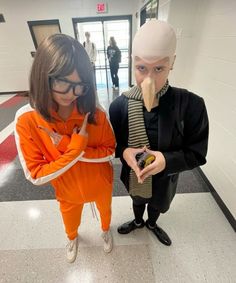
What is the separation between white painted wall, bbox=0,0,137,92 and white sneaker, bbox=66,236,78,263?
431cm

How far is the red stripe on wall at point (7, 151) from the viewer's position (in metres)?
2.18

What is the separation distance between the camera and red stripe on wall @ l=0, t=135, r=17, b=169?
7.16 ft

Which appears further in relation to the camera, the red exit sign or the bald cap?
the red exit sign

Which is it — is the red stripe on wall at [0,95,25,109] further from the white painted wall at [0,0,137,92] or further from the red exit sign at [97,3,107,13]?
the red exit sign at [97,3,107,13]

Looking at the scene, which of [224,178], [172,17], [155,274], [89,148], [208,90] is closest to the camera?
[89,148]

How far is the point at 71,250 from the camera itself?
1.16 meters

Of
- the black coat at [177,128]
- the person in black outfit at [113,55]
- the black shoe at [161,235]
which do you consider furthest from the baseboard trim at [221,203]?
the person in black outfit at [113,55]

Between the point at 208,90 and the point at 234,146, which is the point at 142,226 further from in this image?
the point at 208,90

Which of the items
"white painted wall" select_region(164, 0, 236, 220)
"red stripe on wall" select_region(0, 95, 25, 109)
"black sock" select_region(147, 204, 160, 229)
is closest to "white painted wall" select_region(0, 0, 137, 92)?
"red stripe on wall" select_region(0, 95, 25, 109)

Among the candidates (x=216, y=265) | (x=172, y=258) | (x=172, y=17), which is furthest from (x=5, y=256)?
(x=172, y=17)

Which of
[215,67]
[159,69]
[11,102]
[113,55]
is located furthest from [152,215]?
[113,55]

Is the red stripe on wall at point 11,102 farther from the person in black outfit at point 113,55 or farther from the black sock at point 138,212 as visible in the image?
the black sock at point 138,212

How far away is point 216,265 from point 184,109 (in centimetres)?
104

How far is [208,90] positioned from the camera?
1.61m
